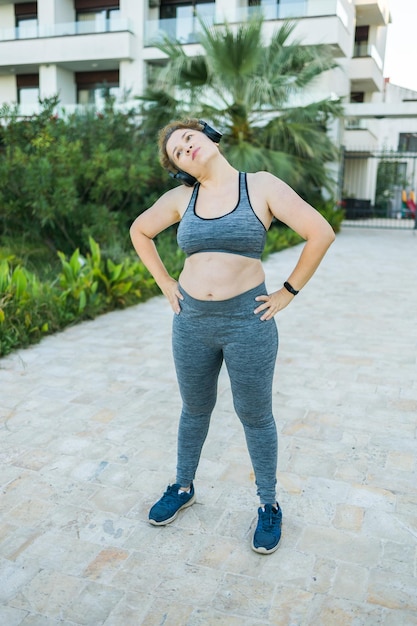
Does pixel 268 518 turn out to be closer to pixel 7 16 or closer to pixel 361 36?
pixel 361 36

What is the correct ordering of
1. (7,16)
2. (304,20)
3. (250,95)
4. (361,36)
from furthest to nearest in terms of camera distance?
(361,36)
(7,16)
(304,20)
(250,95)

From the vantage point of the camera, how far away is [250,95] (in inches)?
473

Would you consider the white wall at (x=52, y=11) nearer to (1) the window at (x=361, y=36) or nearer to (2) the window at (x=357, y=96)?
(1) the window at (x=361, y=36)

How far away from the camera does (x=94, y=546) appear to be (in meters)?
2.36

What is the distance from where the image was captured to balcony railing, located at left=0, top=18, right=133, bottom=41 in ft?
66.0

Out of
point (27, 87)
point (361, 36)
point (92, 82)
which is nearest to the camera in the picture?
point (92, 82)

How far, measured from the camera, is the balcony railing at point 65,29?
66.0ft

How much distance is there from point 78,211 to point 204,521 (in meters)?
7.10

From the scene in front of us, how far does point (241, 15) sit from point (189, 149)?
18605 mm

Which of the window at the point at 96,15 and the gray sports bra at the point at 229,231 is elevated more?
the window at the point at 96,15

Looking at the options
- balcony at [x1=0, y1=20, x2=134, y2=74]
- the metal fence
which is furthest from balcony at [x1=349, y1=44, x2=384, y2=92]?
balcony at [x1=0, y1=20, x2=134, y2=74]

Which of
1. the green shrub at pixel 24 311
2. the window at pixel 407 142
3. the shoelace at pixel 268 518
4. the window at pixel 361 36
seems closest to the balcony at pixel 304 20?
the window at pixel 361 36

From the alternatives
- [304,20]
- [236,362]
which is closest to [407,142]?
[304,20]

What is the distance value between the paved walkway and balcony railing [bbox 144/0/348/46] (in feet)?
45.5
